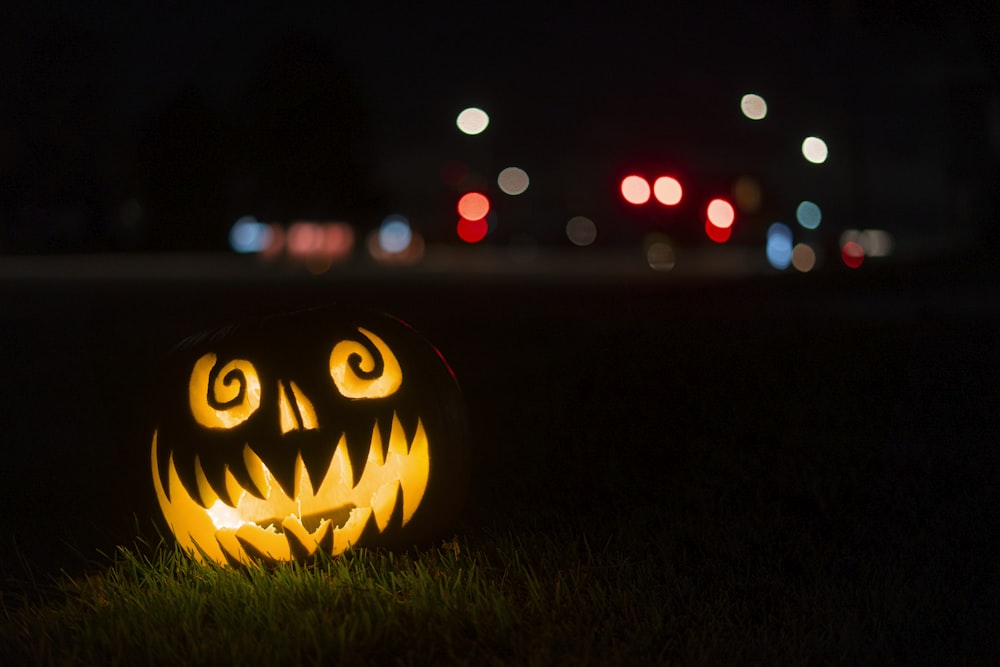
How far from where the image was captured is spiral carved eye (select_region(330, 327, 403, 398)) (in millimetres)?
4137

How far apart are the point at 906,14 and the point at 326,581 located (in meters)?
15.8

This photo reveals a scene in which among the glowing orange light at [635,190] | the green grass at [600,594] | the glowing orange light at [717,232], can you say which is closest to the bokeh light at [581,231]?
the glowing orange light at [717,232]

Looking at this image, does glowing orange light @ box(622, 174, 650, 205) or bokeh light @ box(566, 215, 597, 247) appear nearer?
glowing orange light @ box(622, 174, 650, 205)

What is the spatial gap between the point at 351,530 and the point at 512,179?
104ft

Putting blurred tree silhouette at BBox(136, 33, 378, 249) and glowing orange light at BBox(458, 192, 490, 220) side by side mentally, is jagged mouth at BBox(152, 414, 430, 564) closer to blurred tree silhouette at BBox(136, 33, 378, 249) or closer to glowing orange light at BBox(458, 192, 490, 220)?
glowing orange light at BBox(458, 192, 490, 220)

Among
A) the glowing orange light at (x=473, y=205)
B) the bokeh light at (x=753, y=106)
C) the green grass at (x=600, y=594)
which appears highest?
the bokeh light at (x=753, y=106)

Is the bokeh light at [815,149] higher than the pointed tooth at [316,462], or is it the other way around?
the bokeh light at [815,149]

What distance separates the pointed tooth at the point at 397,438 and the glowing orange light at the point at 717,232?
19326mm

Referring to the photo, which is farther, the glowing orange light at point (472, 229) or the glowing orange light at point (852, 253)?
the glowing orange light at point (472, 229)

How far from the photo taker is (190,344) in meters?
4.33

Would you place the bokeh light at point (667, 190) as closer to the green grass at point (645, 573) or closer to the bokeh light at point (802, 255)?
the green grass at point (645, 573)

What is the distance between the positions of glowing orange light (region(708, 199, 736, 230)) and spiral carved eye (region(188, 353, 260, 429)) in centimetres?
1966

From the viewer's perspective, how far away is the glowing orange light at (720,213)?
22.9m

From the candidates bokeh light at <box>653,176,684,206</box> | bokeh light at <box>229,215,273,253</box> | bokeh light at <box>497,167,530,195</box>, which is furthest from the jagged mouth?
bokeh light at <box>229,215,273,253</box>
